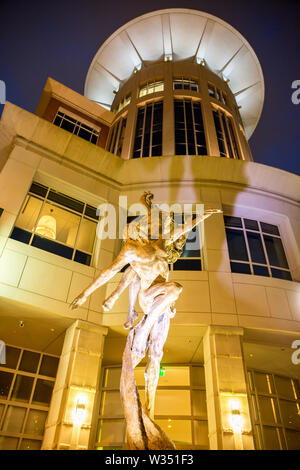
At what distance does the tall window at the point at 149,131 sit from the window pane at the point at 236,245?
796cm

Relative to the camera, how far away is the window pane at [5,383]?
10836mm

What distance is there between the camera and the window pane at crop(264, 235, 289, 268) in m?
12.3

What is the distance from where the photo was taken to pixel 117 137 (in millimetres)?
20922

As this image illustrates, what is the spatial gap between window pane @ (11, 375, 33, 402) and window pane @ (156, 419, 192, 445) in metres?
5.08

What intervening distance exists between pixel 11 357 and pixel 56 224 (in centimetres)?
547

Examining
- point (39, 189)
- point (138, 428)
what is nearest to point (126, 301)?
point (39, 189)

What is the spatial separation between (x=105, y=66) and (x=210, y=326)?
1106 inches

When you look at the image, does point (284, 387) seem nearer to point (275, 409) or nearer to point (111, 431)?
→ point (275, 409)

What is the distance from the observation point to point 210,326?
9.38 m

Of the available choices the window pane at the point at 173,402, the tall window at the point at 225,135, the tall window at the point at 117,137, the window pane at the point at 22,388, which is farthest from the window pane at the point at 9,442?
the tall window at the point at 225,135

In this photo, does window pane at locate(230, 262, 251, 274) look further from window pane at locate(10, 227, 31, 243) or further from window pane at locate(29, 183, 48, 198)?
window pane at locate(29, 183, 48, 198)

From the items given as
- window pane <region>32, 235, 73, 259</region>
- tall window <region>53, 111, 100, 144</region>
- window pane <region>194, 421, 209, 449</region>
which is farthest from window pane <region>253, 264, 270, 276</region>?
tall window <region>53, 111, 100, 144</region>

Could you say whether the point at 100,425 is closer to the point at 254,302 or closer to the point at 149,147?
the point at 254,302

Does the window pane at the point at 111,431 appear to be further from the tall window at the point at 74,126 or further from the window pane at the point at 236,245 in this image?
the tall window at the point at 74,126
